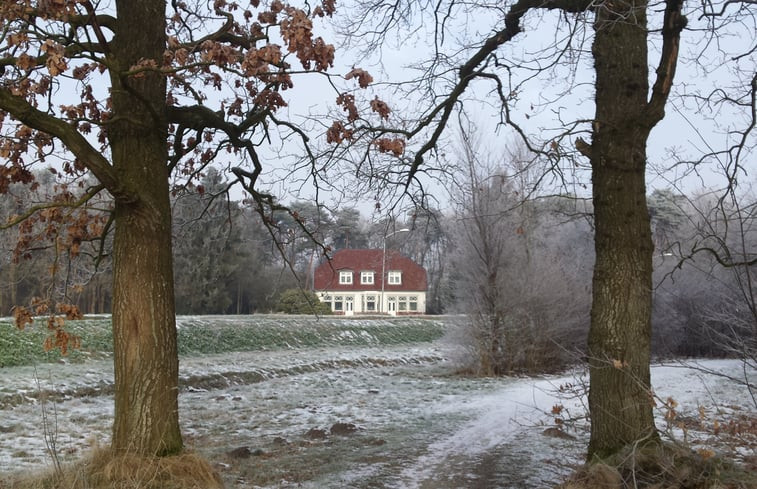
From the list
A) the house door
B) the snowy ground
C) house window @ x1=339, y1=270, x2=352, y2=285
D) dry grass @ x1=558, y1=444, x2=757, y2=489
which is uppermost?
house window @ x1=339, y1=270, x2=352, y2=285

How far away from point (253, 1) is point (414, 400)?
9131 millimetres

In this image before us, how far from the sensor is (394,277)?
47375 mm

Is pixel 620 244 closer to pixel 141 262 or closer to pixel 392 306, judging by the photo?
pixel 141 262

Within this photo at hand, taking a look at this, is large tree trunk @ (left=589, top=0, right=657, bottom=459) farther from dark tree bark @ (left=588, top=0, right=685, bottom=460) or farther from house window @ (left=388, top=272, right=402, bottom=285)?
house window @ (left=388, top=272, right=402, bottom=285)

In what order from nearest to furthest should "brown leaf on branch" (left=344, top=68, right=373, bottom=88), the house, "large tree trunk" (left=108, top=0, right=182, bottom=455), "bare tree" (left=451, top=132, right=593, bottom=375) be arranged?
"brown leaf on branch" (left=344, top=68, right=373, bottom=88)
"large tree trunk" (left=108, top=0, right=182, bottom=455)
"bare tree" (left=451, top=132, right=593, bottom=375)
the house

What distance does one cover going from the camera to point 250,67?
4441 mm

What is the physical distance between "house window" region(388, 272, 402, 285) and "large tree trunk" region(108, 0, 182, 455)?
41.6 meters

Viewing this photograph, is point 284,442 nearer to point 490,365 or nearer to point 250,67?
point 250,67

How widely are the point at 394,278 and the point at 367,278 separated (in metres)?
2.05

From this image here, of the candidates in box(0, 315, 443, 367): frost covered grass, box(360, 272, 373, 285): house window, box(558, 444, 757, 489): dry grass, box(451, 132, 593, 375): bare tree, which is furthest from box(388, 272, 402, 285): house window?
box(558, 444, 757, 489): dry grass

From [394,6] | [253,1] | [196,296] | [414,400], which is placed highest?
[394,6]

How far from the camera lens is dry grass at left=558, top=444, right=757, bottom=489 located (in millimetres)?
5238

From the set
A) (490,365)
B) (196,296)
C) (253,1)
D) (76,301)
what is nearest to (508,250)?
(490,365)

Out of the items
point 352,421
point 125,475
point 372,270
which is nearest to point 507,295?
point 352,421
